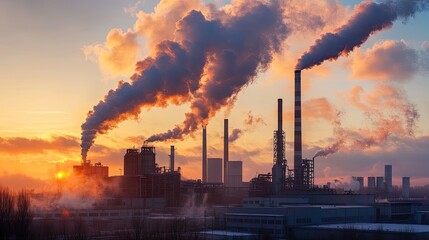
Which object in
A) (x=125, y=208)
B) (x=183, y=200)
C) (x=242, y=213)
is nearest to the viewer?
(x=242, y=213)

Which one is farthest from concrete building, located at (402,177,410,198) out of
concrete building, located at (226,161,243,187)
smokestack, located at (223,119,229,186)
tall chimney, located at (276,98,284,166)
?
tall chimney, located at (276,98,284,166)

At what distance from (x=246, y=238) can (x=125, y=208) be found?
26538mm

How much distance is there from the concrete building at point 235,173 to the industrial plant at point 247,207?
1303 cm

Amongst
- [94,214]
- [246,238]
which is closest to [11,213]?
[246,238]

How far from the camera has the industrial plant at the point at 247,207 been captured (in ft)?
164

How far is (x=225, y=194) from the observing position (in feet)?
302

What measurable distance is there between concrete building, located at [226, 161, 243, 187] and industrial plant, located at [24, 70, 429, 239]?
1303cm

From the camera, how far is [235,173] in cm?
11150

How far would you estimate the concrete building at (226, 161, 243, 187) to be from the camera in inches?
4367

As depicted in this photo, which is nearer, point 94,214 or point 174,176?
point 94,214

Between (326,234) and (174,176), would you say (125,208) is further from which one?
(326,234)

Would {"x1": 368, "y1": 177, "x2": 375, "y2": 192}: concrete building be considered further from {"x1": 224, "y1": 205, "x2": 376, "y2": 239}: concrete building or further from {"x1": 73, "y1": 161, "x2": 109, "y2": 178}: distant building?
{"x1": 224, "y1": 205, "x2": 376, "y2": 239}: concrete building

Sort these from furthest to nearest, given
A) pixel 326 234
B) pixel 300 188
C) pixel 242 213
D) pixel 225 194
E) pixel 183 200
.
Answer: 1. pixel 225 194
2. pixel 183 200
3. pixel 300 188
4. pixel 242 213
5. pixel 326 234

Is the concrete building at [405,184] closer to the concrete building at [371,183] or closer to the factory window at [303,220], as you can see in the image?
the concrete building at [371,183]
